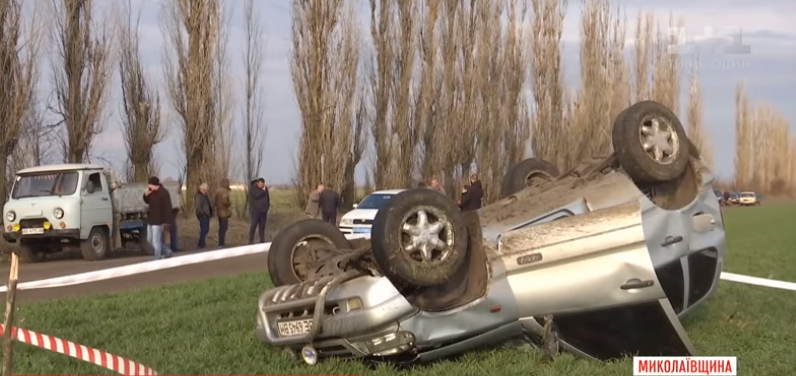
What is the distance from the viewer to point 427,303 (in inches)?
218

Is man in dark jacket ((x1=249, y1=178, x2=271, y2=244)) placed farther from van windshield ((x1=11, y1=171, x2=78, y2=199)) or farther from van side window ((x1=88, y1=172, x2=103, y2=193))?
van windshield ((x1=11, y1=171, x2=78, y2=199))

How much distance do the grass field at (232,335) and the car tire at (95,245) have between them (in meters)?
7.67

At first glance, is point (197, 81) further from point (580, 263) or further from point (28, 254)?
point (580, 263)

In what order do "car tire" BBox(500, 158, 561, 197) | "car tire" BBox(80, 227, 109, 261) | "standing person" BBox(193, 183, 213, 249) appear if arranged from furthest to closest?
1. "standing person" BBox(193, 183, 213, 249)
2. "car tire" BBox(80, 227, 109, 261)
3. "car tire" BBox(500, 158, 561, 197)

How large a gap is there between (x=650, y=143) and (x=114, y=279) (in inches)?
364

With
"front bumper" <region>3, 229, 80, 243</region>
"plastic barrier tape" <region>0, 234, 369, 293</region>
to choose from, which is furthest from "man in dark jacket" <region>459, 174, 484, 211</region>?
"plastic barrier tape" <region>0, 234, 369, 293</region>

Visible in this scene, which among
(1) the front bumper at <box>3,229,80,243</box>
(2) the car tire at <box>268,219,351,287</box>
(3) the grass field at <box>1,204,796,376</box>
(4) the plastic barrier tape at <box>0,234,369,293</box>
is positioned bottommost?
(1) the front bumper at <box>3,229,80,243</box>

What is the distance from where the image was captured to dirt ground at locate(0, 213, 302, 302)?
11.7 m

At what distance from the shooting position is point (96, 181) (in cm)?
1856

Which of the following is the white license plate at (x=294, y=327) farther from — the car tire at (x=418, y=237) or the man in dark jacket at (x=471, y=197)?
the man in dark jacket at (x=471, y=197)

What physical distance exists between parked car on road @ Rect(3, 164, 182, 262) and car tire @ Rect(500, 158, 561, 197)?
12605 mm

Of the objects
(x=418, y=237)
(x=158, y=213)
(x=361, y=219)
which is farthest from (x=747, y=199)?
(x=418, y=237)

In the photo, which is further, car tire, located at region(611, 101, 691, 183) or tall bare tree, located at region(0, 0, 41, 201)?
tall bare tree, located at region(0, 0, 41, 201)

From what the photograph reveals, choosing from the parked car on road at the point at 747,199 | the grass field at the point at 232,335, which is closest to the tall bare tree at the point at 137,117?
the grass field at the point at 232,335
